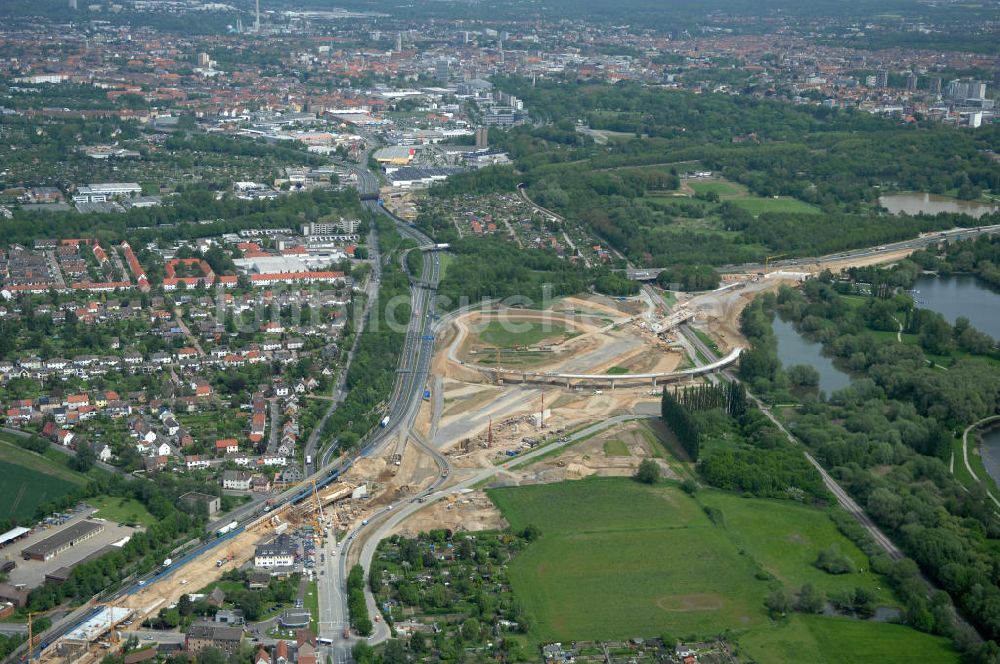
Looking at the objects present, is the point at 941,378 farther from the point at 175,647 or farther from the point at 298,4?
the point at 298,4

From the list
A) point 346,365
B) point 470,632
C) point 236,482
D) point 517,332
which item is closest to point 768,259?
point 517,332

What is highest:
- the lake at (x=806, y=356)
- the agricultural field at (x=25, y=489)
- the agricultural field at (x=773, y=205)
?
the agricultural field at (x=773, y=205)

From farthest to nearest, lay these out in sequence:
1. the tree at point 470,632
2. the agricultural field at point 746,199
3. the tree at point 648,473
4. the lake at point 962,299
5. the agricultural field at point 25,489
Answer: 1. the agricultural field at point 746,199
2. the lake at point 962,299
3. the tree at point 648,473
4. the agricultural field at point 25,489
5. the tree at point 470,632

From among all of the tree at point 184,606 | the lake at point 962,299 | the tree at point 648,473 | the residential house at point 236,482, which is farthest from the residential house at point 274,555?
the lake at point 962,299

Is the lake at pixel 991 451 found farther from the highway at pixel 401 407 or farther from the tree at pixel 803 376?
the highway at pixel 401 407

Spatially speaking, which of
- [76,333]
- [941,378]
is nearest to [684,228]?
[941,378]

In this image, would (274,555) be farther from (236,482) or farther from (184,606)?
(236,482)

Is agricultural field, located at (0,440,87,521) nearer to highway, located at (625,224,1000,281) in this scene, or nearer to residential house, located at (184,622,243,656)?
residential house, located at (184,622,243,656)
